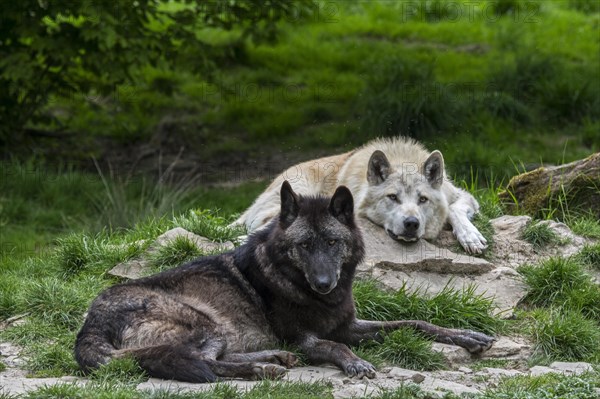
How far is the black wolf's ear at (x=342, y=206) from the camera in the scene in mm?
7218

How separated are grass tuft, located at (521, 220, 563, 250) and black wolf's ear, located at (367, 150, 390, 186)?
163 cm

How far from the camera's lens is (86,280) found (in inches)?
346

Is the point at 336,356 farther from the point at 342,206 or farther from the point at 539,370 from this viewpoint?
the point at 539,370

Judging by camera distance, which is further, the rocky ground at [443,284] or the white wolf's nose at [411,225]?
the white wolf's nose at [411,225]

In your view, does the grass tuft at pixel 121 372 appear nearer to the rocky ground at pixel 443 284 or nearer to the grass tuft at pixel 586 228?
the rocky ground at pixel 443 284

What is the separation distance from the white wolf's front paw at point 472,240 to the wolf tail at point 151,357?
12.3ft

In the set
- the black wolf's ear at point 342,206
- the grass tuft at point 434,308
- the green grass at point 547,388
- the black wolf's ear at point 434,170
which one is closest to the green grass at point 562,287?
the grass tuft at point 434,308

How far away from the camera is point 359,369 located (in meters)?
6.77

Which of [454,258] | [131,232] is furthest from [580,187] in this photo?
[131,232]

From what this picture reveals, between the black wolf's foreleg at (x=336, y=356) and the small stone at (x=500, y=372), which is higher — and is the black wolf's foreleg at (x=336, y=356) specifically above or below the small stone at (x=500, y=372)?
above

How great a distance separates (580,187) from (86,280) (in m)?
5.66

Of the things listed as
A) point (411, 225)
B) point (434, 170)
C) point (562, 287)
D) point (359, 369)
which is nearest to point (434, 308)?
point (411, 225)

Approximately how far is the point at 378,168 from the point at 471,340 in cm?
280

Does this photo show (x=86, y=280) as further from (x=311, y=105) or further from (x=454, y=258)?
(x=311, y=105)
